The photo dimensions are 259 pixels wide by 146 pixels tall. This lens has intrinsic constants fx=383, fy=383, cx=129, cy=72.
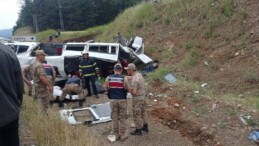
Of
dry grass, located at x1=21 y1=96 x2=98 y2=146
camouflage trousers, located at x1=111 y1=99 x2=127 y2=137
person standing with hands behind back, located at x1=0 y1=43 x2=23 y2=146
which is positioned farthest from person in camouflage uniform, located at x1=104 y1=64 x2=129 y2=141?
person standing with hands behind back, located at x1=0 y1=43 x2=23 y2=146

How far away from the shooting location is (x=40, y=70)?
845 centimetres

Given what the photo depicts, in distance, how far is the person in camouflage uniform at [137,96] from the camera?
8.17 meters

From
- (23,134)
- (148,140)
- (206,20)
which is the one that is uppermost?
(206,20)

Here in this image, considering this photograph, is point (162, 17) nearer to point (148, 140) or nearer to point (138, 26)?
point (138, 26)

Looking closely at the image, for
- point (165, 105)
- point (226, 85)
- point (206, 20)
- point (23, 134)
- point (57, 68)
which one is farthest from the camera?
point (206, 20)

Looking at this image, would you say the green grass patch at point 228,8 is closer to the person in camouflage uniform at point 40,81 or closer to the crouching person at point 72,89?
the crouching person at point 72,89

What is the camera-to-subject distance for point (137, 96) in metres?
8.32

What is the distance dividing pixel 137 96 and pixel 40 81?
225cm

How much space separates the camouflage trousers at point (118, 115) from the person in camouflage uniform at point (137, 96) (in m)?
0.36

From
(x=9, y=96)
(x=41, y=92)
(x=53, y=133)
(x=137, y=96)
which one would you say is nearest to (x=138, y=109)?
(x=137, y=96)

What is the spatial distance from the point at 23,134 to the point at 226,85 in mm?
8678

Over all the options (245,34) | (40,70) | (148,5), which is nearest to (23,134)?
(40,70)

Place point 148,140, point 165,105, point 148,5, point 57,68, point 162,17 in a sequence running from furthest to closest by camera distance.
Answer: point 148,5 → point 162,17 → point 57,68 → point 165,105 → point 148,140

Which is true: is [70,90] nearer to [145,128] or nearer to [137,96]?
[145,128]
